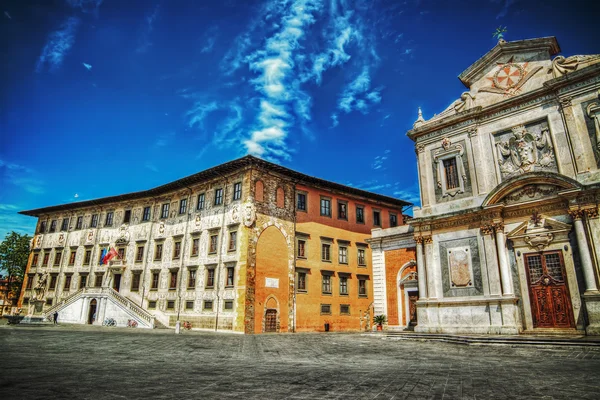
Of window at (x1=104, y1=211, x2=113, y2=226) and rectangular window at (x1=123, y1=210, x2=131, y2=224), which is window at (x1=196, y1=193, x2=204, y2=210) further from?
window at (x1=104, y1=211, x2=113, y2=226)

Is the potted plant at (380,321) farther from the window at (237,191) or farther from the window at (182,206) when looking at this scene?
the window at (182,206)

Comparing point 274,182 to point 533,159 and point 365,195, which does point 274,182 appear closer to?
point 365,195

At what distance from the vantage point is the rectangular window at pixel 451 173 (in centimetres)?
2112

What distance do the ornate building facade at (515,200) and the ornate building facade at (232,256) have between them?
10.8 meters

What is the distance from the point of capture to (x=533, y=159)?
18.4 m

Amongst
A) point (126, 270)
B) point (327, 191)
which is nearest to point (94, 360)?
point (327, 191)

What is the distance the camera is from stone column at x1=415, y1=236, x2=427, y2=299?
811 inches

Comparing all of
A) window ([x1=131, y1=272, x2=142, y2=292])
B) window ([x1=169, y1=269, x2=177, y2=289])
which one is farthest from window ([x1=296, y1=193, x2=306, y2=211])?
window ([x1=131, y1=272, x2=142, y2=292])

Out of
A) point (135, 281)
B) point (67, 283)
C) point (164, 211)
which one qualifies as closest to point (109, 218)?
point (67, 283)

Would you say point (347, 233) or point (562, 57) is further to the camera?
point (347, 233)

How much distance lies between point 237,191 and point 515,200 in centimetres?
1855

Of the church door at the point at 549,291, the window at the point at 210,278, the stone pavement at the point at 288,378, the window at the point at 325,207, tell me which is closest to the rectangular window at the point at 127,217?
the window at the point at 210,278

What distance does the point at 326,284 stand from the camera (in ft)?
101

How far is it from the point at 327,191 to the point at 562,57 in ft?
62.4
